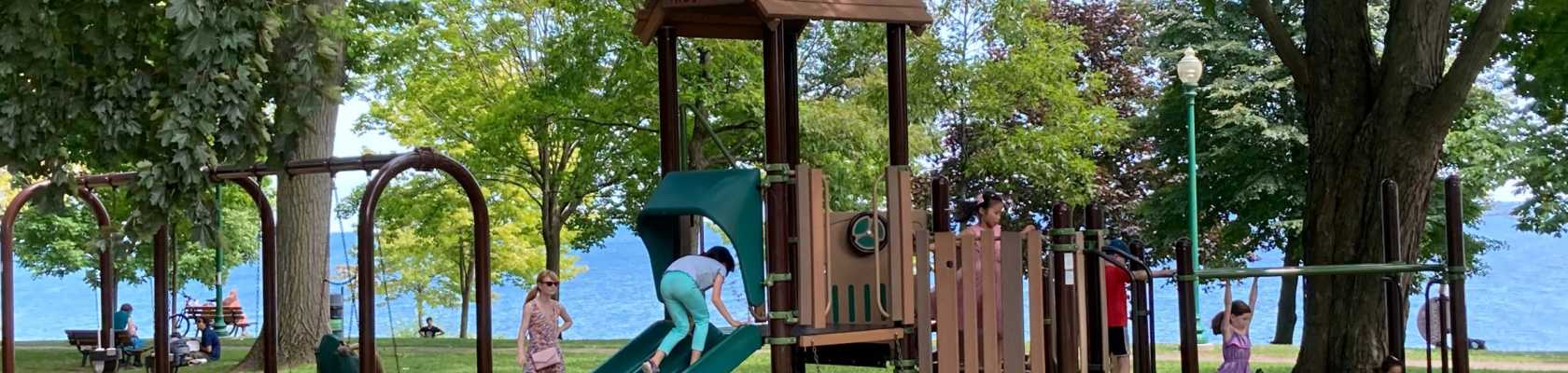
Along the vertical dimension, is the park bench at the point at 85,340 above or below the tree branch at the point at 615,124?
below

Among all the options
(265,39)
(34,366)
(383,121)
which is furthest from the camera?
(383,121)

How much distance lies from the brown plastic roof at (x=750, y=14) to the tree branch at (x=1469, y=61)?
16.6 ft

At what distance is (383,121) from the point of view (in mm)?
34469

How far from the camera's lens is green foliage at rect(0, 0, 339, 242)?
11516 millimetres

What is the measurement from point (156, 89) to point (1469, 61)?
10034 millimetres

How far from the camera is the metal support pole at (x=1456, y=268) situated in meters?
9.88

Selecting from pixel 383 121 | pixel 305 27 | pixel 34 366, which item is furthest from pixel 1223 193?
pixel 305 27

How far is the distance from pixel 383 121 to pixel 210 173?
23.0m

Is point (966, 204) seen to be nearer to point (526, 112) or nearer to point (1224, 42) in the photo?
point (526, 112)

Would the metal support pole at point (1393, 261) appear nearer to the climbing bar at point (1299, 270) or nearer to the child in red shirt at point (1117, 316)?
the climbing bar at point (1299, 270)

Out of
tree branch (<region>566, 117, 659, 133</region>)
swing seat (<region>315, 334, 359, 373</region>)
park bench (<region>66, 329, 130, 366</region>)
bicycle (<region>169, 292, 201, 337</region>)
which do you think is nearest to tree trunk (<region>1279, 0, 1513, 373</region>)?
swing seat (<region>315, 334, 359, 373</region>)

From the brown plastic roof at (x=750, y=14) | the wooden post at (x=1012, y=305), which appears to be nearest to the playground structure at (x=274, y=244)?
the brown plastic roof at (x=750, y=14)

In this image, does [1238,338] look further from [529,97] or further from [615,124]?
[529,97]

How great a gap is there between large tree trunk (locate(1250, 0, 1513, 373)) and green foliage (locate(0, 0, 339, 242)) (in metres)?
8.28
